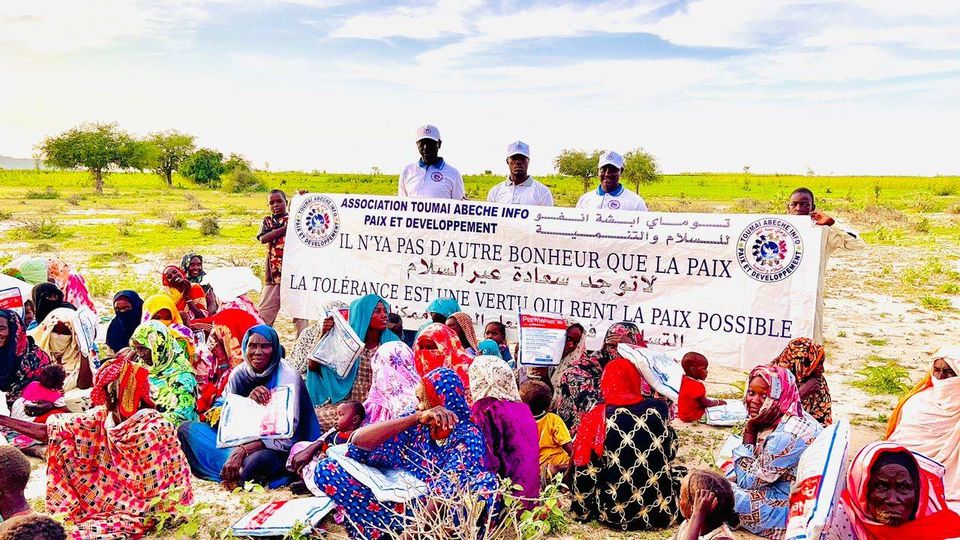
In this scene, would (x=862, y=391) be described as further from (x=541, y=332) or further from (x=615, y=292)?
(x=541, y=332)

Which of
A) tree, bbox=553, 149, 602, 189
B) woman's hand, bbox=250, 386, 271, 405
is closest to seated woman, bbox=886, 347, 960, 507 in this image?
woman's hand, bbox=250, 386, 271, 405

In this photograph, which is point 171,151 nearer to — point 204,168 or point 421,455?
point 204,168

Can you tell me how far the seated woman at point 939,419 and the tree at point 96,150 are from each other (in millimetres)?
53494

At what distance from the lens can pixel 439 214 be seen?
712 cm

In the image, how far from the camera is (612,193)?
712 cm

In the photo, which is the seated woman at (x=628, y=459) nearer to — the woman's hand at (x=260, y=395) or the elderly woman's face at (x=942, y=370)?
the elderly woman's face at (x=942, y=370)

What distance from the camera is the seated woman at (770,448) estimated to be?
4164 mm

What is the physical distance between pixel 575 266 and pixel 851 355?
4.24m

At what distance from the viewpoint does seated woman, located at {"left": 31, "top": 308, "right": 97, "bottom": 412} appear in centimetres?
658

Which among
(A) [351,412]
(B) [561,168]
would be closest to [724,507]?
(A) [351,412]

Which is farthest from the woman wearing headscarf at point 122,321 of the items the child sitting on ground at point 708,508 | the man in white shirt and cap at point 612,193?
the child sitting on ground at point 708,508

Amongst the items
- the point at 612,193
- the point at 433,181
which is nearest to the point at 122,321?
the point at 433,181

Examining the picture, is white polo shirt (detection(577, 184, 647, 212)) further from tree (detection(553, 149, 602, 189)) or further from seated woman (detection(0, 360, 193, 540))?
tree (detection(553, 149, 602, 189))

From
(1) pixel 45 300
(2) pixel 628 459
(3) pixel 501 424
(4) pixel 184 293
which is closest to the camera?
(3) pixel 501 424
